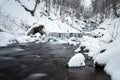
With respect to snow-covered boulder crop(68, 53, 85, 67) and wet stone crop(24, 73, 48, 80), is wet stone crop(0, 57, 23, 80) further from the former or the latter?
snow-covered boulder crop(68, 53, 85, 67)

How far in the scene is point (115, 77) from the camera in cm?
628

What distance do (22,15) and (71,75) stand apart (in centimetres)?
1954

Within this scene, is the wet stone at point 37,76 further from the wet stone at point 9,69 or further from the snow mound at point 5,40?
the snow mound at point 5,40

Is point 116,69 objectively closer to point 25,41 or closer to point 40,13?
point 25,41

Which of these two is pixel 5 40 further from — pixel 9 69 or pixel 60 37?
pixel 60 37

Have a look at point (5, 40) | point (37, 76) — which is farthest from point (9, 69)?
point (5, 40)

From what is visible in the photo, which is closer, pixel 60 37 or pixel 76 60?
pixel 76 60

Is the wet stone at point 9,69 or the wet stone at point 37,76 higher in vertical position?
the wet stone at point 9,69

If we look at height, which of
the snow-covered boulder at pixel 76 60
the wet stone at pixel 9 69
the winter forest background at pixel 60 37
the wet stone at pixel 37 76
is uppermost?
the winter forest background at pixel 60 37

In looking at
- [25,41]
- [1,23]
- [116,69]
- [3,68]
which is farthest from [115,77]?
[1,23]

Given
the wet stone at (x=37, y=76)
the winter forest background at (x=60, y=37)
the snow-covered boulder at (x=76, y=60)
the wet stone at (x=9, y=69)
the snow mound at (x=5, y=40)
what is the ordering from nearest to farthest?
→ the wet stone at (x=37, y=76)
the wet stone at (x=9, y=69)
the winter forest background at (x=60, y=37)
the snow-covered boulder at (x=76, y=60)
the snow mound at (x=5, y=40)

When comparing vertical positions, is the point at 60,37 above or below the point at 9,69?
above

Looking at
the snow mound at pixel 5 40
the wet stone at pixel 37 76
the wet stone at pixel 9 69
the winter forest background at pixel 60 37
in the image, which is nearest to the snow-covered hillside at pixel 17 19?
the winter forest background at pixel 60 37

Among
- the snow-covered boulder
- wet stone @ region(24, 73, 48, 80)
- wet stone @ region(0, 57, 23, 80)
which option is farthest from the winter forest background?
wet stone @ region(24, 73, 48, 80)
